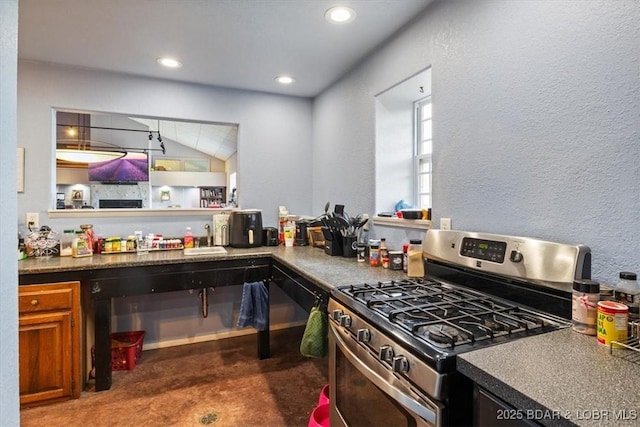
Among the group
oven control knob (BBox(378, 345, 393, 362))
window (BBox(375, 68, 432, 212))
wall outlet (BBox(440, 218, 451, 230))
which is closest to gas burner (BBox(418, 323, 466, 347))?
oven control knob (BBox(378, 345, 393, 362))

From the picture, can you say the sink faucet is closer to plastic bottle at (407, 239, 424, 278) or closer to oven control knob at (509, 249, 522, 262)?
plastic bottle at (407, 239, 424, 278)

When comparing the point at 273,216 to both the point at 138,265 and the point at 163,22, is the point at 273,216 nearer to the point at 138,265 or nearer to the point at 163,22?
the point at 138,265

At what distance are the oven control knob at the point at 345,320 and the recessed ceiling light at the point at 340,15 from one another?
1.62 meters

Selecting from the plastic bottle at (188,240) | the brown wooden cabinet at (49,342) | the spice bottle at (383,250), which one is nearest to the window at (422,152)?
the spice bottle at (383,250)

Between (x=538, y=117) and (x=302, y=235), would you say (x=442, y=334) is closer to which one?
(x=538, y=117)

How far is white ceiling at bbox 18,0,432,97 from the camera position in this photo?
1.80 meters

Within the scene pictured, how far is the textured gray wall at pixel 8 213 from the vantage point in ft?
2.51

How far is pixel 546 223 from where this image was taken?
49.1 inches

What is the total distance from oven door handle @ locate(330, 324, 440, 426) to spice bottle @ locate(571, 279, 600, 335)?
1.72ft

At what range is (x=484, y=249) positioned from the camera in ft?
4.50

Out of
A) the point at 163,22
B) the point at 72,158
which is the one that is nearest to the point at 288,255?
the point at 163,22

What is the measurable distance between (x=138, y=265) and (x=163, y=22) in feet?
5.11

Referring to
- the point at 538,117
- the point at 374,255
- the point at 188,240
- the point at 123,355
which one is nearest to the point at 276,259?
the point at 374,255

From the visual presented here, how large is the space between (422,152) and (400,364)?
1.68 m
